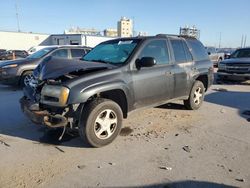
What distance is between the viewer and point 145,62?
5.11 metres

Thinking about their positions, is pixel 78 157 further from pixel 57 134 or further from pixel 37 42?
pixel 37 42

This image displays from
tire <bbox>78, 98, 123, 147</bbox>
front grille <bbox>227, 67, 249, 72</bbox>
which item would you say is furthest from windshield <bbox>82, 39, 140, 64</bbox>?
front grille <bbox>227, 67, 249, 72</bbox>

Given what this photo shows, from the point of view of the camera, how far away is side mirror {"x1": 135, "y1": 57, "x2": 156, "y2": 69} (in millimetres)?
5094

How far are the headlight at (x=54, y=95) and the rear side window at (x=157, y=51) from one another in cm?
181

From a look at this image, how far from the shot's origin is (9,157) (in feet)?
13.8

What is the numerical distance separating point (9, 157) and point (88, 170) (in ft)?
4.29

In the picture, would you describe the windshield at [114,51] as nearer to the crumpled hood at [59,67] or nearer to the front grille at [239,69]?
the crumpled hood at [59,67]

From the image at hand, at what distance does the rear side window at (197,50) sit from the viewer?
6954 millimetres

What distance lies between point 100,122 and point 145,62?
1.40 m

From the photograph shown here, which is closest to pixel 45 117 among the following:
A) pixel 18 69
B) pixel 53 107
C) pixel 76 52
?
pixel 53 107

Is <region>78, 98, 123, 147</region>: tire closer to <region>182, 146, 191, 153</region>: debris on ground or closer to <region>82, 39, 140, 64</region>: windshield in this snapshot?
<region>82, 39, 140, 64</region>: windshield

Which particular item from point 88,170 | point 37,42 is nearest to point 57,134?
Answer: point 88,170

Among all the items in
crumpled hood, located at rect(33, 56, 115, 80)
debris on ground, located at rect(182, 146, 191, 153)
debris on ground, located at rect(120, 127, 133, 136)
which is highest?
crumpled hood, located at rect(33, 56, 115, 80)

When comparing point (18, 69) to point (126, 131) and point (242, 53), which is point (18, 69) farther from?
point (242, 53)
